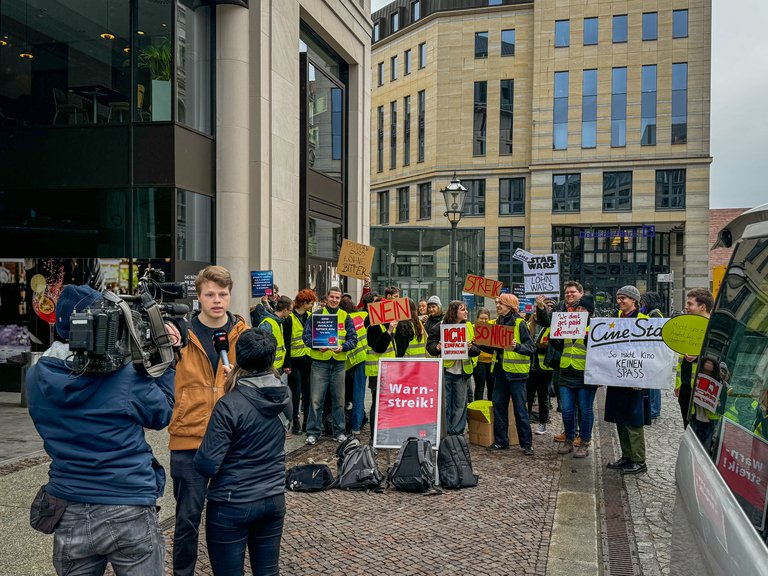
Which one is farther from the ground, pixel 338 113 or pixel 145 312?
pixel 338 113

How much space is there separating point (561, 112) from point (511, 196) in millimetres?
6879

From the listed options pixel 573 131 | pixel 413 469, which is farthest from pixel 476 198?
pixel 413 469

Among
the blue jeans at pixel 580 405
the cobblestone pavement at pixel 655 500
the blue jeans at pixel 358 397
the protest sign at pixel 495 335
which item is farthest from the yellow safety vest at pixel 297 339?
the cobblestone pavement at pixel 655 500

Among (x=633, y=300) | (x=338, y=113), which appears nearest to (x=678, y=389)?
(x=633, y=300)

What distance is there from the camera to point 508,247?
165ft

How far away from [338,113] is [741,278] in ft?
66.4

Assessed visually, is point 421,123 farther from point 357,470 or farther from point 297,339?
point 357,470

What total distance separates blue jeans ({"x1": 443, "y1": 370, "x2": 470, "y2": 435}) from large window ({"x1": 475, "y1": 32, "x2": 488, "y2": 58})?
46106mm

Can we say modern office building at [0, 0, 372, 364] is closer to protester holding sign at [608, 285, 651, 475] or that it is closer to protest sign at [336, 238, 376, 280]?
protest sign at [336, 238, 376, 280]

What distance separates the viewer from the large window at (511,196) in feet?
165

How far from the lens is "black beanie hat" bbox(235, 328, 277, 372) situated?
3471mm

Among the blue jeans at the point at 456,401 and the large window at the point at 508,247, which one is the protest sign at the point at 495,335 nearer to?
the blue jeans at the point at 456,401

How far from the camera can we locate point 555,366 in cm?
938

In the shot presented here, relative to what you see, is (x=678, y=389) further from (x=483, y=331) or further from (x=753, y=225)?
(x=753, y=225)
